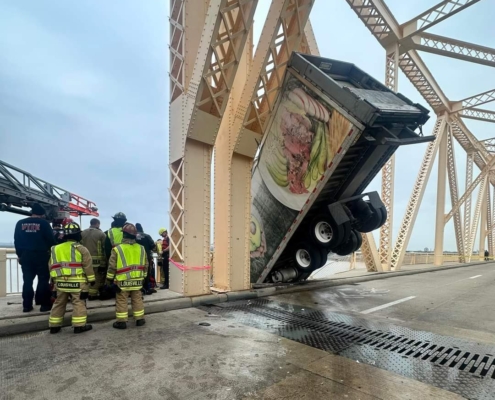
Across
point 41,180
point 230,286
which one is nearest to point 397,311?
point 230,286

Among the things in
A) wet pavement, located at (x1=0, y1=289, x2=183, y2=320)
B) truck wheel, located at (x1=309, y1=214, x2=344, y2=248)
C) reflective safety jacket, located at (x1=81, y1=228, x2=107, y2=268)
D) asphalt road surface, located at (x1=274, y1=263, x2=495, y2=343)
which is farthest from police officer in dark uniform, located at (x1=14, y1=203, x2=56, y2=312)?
truck wheel, located at (x1=309, y1=214, x2=344, y2=248)

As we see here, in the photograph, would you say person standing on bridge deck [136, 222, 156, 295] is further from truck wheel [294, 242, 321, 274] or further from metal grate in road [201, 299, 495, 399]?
truck wheel [294, 242, 321, 274]

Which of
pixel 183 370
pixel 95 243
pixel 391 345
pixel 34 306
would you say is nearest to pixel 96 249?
pixel 95 243

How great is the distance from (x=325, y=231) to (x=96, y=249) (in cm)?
539

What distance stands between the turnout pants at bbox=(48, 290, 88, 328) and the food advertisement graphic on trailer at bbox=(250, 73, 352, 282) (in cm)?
512

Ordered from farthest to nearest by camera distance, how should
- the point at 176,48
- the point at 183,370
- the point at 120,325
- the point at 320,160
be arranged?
1. the point at 320,160
2. the point at 176,48
3. the point at 120,325
4. the point at 183,370

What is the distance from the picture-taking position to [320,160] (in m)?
7.16

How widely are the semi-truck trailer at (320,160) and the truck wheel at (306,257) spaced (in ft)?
0.09

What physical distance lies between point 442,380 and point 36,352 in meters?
4.48

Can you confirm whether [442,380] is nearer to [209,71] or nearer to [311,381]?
[311,381]

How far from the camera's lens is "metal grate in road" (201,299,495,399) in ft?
10.6

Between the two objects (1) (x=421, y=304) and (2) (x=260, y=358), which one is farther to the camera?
(1) (x=421, y=304)

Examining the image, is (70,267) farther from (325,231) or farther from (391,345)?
(325,231)

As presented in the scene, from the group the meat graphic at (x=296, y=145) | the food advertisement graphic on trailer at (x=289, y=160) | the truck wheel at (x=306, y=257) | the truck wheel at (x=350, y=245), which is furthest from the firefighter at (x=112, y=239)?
the truck wheel at (x=350, y=245)
